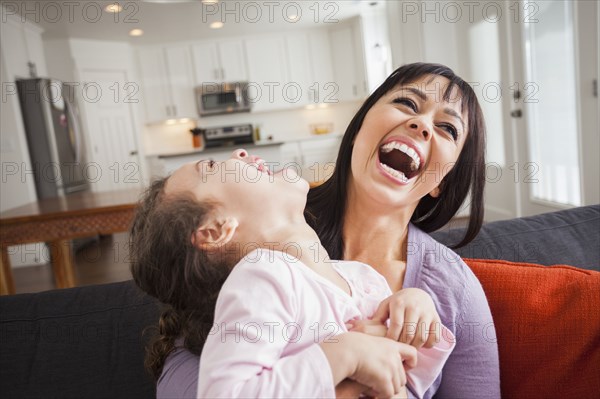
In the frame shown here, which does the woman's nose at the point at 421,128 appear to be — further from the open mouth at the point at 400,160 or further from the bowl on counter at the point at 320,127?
the bowl on counter at the point at 320,127

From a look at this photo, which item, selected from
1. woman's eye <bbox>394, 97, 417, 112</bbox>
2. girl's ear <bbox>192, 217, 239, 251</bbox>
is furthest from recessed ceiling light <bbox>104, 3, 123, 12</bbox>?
girl's ear <bbox>192, 217, 239, 251</bbox>

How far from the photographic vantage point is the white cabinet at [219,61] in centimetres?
779

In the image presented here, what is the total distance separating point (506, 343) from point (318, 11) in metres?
6.38

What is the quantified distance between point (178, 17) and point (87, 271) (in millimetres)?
3450

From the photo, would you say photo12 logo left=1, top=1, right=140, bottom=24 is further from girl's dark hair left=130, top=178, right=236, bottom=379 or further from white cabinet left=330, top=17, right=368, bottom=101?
girl's dark hair left=130, top=178, right=236, bottom=379

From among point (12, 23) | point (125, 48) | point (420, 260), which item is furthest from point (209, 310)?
point (125, 48)

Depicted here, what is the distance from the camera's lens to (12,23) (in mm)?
5539

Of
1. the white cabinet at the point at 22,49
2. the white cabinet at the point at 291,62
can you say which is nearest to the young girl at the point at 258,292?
the white cabinet at the point at 22,49

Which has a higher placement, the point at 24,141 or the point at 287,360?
the point at 24,141

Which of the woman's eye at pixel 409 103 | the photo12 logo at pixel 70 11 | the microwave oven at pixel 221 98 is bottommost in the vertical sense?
the woman's eye at pixel 409 103

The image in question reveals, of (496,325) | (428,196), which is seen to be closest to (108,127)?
(428,196)

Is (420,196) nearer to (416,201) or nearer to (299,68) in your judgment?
(416,201)

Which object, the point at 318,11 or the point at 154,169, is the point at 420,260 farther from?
the point at 154,169

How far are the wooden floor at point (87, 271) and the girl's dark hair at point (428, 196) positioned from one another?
3.03 m
